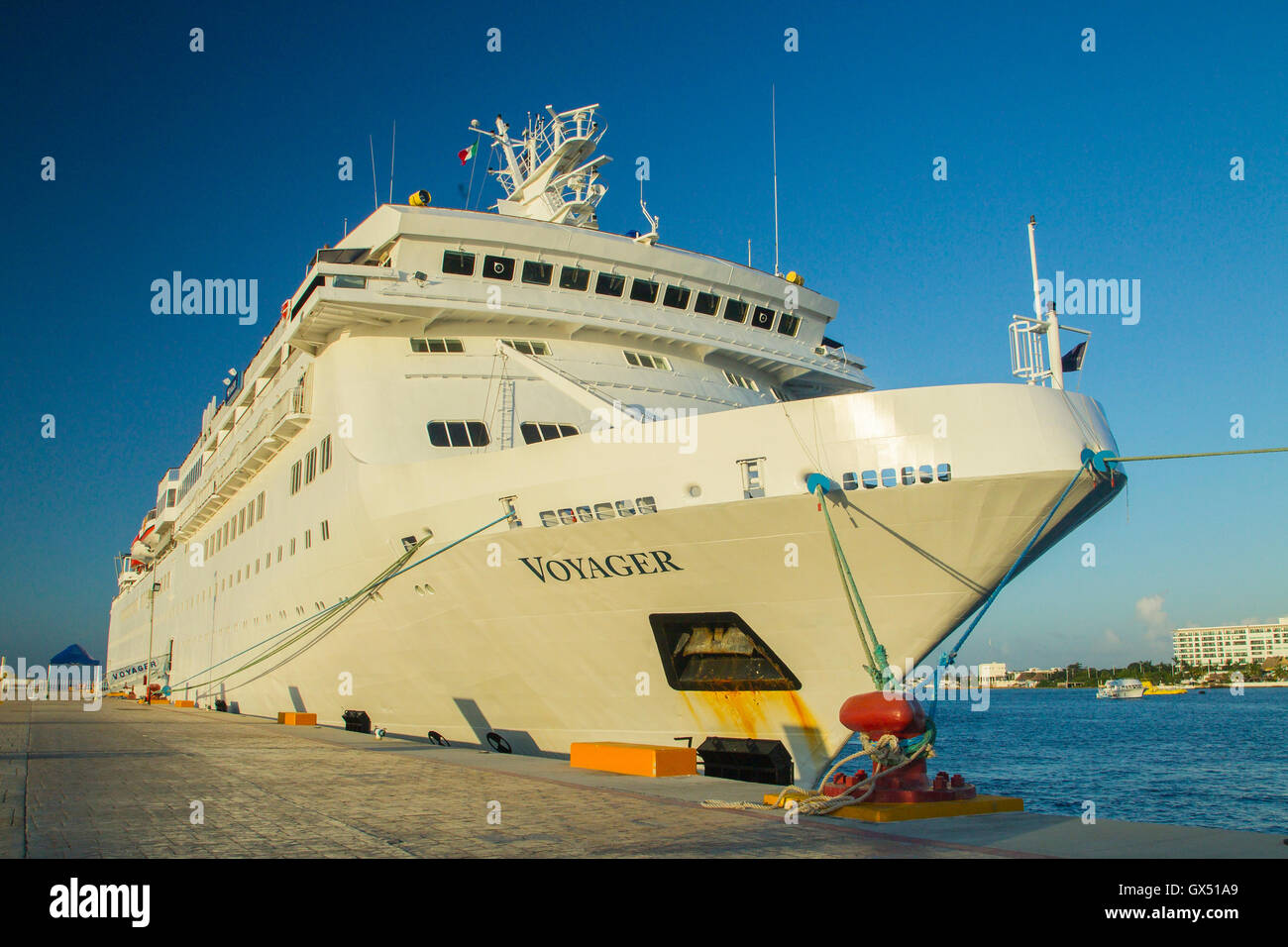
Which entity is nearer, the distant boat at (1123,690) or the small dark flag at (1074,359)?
the small dark flag at (1074,359)

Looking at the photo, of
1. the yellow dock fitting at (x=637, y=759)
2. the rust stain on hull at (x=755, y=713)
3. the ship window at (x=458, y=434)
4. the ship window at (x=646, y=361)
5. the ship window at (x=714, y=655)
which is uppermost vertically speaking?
the ship window at (x=646, y=361)

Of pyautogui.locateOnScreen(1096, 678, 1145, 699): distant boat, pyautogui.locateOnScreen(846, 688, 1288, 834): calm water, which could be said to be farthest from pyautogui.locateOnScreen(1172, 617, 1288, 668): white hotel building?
pyautogui.locateOnScreen(846, 688, 1288, 834): calm water

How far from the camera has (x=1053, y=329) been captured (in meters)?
11.2

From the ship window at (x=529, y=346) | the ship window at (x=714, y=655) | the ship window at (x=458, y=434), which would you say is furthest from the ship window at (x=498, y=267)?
the ship window at (x=714, y=655)

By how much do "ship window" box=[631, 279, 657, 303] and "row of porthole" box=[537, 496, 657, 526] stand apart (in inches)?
285

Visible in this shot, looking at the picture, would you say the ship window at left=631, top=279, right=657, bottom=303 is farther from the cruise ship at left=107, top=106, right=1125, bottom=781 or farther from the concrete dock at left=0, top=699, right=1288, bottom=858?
the concrete dock at left=0, top=699, right=1288, bottom=858

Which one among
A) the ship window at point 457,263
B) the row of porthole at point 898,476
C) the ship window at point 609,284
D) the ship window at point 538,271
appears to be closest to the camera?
the row of porthole at point 898,476

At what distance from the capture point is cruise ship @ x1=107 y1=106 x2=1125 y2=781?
10.6 m

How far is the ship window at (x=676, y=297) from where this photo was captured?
18448 mm

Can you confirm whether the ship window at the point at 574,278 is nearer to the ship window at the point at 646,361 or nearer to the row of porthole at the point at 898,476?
the ship window at the point at 646,361

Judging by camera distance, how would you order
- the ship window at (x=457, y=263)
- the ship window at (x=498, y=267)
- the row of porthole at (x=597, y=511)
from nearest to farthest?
1. the row of porthole at (x=597, y=511)
2. the ship window at (x=457, y=263)
3. the ship window at (x=498, y=267)

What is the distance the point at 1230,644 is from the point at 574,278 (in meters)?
163

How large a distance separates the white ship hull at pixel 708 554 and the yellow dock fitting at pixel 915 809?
2467mm
